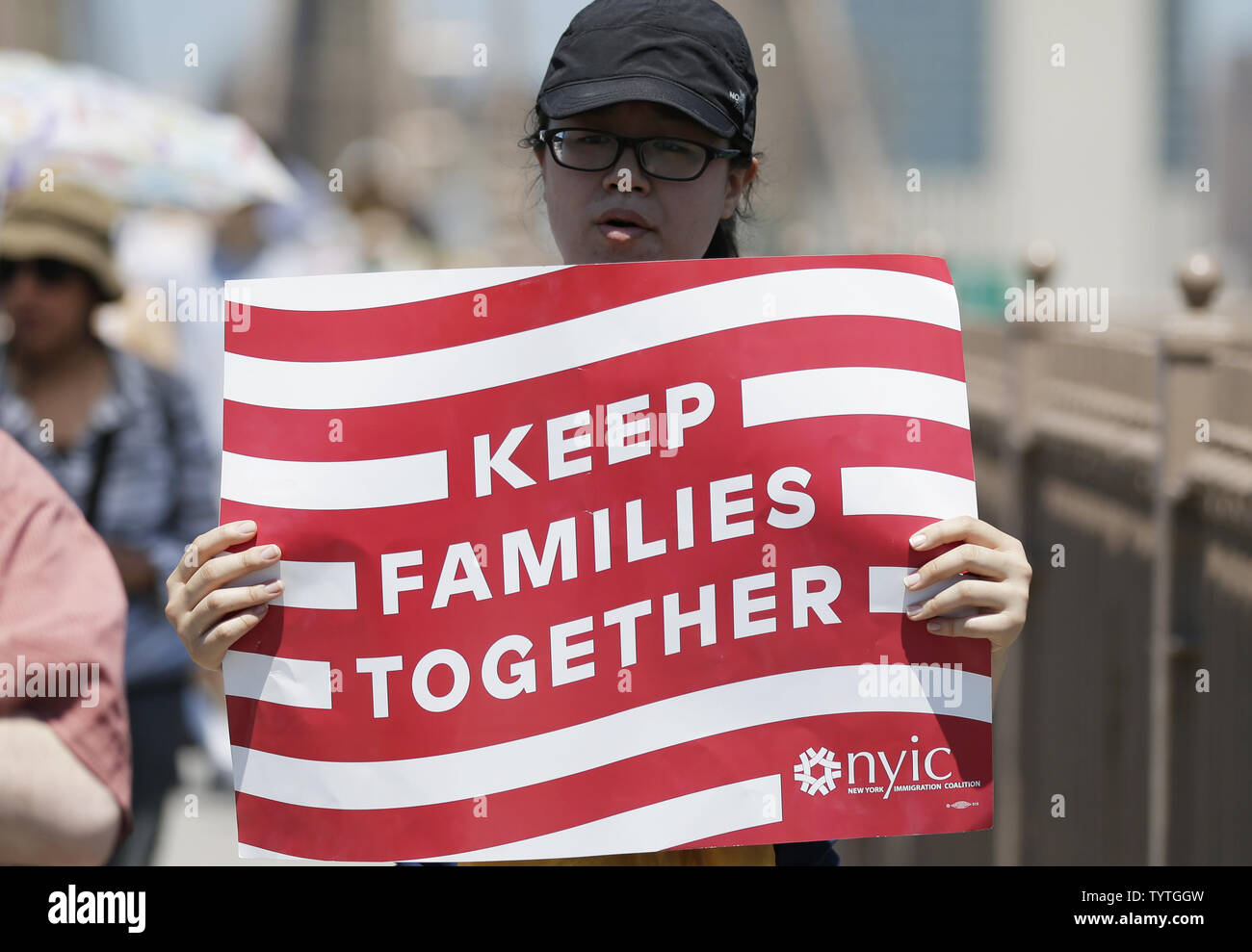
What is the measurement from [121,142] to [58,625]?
11.8 feet

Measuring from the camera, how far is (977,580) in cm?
238

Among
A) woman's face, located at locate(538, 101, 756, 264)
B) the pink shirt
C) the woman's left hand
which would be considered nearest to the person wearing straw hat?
the pink shirt

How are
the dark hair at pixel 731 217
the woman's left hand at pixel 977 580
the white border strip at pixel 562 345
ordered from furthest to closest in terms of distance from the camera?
1. the dark hair at pixel 731 217
2. the white border strip at pixel 562 345
3. the woman's left hand at pixel 977 580

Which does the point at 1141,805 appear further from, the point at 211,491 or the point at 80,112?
the point at 80,112

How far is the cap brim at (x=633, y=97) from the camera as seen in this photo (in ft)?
7.95

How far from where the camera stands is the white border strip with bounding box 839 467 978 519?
245 cm

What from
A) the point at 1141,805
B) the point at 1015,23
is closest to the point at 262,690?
the point at 1141,805

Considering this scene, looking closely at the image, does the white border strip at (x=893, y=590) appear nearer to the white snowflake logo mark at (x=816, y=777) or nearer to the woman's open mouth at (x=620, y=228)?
the white snowflake logo mark at (x=816, y=777)

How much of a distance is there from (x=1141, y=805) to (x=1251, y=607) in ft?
3.58

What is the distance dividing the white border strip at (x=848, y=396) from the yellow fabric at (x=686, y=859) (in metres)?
0.62

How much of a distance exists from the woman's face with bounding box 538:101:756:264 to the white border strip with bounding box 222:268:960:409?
0.33 feet

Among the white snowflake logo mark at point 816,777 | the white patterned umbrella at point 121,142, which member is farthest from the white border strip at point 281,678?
the white patterned umbrella at point 121,142

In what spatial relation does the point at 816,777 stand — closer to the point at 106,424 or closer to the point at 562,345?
the point at 562,345

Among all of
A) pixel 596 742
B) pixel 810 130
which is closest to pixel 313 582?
pixel 596 742
